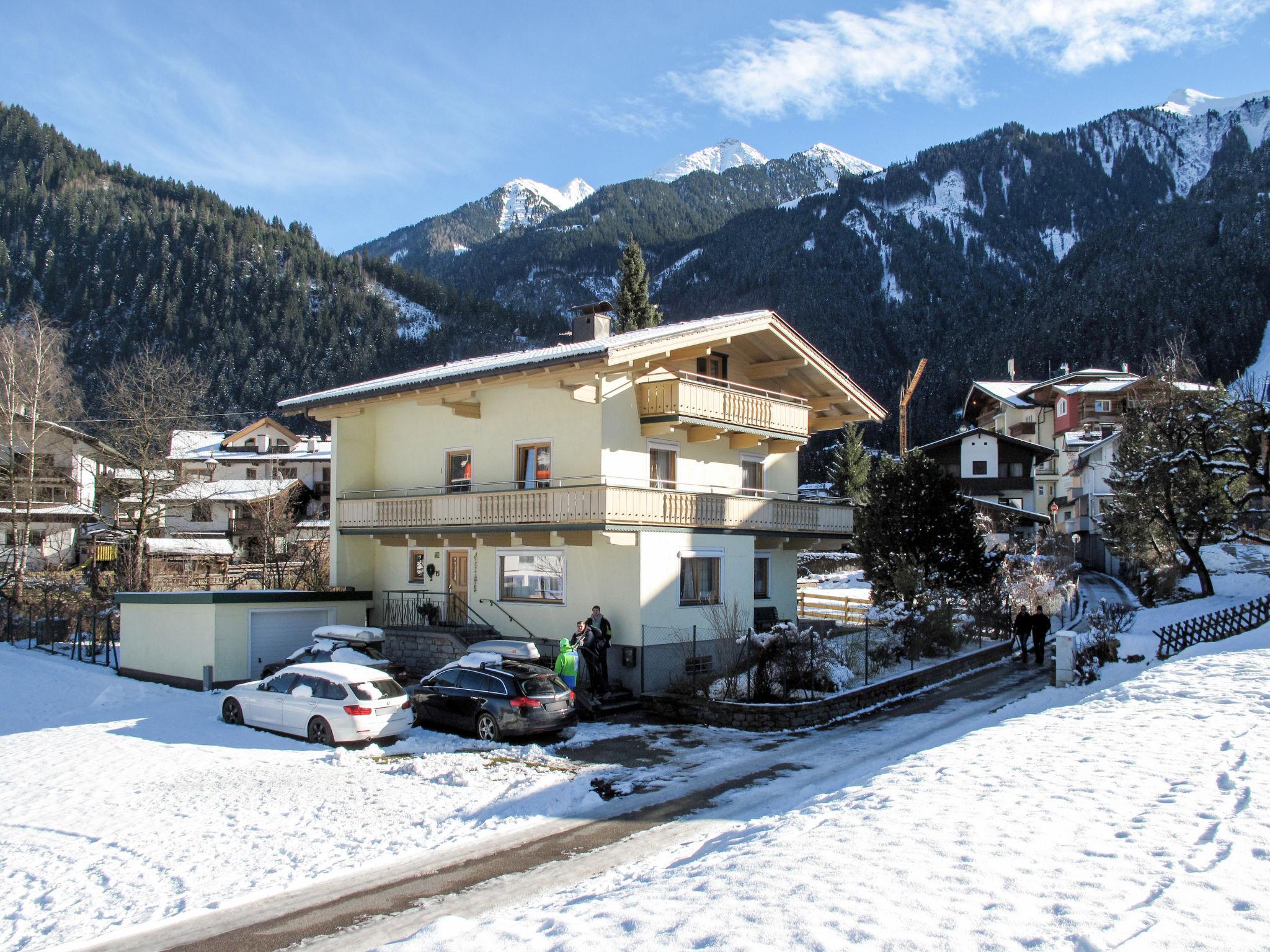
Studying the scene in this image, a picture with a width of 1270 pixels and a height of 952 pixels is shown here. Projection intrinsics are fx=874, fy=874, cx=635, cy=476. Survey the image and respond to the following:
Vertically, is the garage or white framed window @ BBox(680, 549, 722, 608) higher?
white framed window @ BBox(680, 549, 722, 608)

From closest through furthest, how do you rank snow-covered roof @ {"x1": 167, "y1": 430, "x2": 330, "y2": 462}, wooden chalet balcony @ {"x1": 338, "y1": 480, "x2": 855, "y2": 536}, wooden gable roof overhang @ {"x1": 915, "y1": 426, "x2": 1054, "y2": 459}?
wooden chalet balcony @ {"x1": 338, "y1": 480, "x2": 855, "y2": 536} < wooden gable roof overhang @ {"x1": 915, "y1": 426, "x2": 1054, "y2": 459} < snow-covered roof @ {"x1": 167, "y1": 430, "x2": 330, "y2": 462}

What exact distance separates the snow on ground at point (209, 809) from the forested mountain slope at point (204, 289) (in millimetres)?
114730

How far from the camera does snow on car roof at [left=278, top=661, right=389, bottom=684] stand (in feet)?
57.1

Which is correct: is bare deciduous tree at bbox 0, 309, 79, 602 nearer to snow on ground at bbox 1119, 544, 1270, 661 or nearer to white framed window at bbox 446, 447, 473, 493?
white framed window at bbox 446, 447, 473, 493

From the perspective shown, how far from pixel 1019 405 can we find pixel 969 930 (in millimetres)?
87567

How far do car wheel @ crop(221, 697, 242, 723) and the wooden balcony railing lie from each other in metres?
12.1

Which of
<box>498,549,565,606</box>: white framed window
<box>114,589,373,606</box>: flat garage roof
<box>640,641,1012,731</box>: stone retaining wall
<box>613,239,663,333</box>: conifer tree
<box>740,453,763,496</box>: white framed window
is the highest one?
<box>613,239,663,333</box>: conifer tree

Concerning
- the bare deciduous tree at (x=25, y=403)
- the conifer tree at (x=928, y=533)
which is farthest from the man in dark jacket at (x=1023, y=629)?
the bare deciduous tree at (x=25, y=403)

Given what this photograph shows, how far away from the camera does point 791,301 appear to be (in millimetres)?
149375

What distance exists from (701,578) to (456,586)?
746cm

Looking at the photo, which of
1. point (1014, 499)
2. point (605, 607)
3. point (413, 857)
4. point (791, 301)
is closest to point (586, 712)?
point (605, 607)

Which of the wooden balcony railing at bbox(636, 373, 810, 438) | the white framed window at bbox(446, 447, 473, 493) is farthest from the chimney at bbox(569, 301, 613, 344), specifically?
the white framed window at bbox(446, 447, 473, 493)

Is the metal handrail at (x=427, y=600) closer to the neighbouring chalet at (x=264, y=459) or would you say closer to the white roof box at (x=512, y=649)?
the white roof box at (x=512, y=649)

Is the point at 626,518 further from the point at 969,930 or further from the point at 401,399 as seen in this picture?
the point at 969,930
